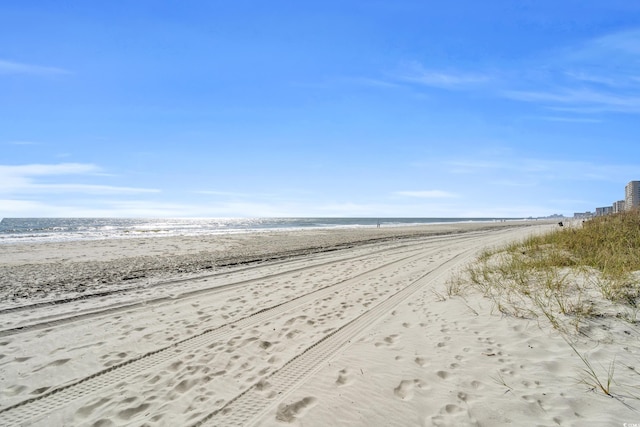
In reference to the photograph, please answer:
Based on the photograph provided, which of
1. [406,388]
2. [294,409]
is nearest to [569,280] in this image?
[406,388]

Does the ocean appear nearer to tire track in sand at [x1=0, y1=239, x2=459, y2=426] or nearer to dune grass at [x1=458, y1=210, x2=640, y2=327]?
tire track in sand at [x1=0, y1=239, x2=459, y2=426]

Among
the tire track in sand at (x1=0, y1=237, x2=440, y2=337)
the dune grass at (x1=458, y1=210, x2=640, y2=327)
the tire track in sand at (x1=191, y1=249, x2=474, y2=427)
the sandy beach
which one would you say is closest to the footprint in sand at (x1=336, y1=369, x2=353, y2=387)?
the sandy beach

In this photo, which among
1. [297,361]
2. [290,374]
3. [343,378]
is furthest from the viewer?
[297,361]

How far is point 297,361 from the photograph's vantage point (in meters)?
4.84

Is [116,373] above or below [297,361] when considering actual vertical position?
below

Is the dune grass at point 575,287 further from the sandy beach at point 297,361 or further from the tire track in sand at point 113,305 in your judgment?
the tire track in sand at point 113,305

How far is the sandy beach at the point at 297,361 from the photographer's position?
3531 millimetres

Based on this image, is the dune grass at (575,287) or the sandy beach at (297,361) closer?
the sandy beach at (297,361)

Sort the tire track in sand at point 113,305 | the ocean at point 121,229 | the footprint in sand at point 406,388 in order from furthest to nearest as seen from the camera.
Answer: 1. the ocean at point 121,229
2. the tire track in sand at point 113,305
3. the footprint in sand at point 406,388

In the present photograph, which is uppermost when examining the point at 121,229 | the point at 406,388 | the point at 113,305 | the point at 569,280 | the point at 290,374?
the point at 569,280


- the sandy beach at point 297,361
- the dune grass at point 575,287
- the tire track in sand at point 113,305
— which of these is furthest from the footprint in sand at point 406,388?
the tire track in sand at point 113,305

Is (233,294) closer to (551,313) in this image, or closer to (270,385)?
(270,385)

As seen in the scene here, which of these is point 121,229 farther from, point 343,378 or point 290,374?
point 343,378

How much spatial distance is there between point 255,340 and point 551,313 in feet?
16.4
